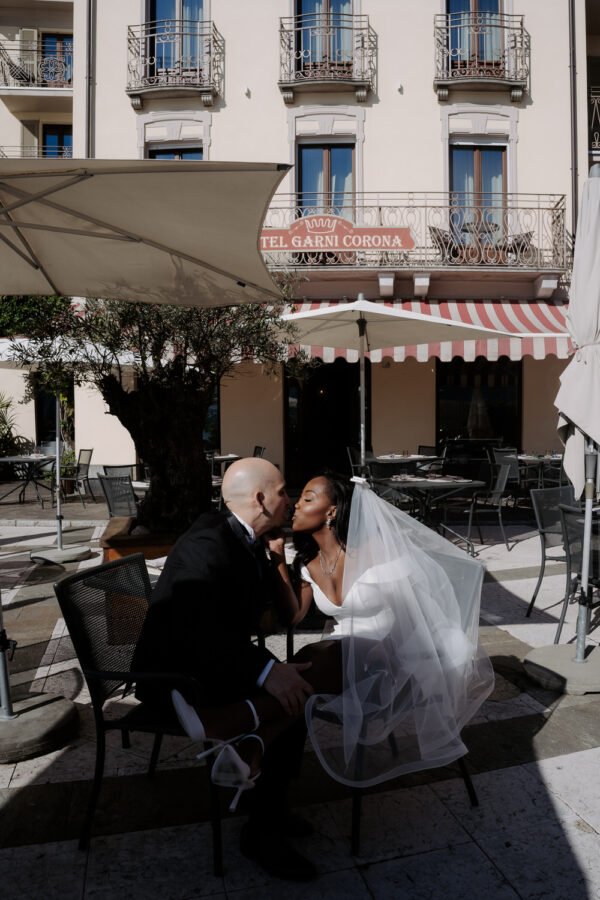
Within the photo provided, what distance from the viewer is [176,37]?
13.7 m

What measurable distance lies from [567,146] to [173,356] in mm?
11255

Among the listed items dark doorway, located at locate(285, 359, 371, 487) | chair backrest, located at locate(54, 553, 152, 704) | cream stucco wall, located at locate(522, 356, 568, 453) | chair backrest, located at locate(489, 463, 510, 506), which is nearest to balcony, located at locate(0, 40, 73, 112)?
dark doorway, located at locate(285, 359, 371, 487)

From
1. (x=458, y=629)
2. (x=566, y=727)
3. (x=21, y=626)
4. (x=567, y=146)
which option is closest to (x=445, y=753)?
(x=458, y=629)

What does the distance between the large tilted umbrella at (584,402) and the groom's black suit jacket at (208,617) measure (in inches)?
90.1

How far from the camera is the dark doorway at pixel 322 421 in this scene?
1409cm

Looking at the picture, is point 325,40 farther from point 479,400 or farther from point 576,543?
point 576,543

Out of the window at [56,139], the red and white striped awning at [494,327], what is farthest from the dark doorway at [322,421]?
the window at [56,139]

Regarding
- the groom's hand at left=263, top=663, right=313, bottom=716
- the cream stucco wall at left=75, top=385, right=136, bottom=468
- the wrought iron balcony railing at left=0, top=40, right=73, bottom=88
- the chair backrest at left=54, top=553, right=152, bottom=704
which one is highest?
the wrought iron balcony railing at left=0, top=40, right=73, bottom=88

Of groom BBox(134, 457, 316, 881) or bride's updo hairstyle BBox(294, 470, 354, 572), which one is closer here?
groom BBox(134, 457, 316, 881)

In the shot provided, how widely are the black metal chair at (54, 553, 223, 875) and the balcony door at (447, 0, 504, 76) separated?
1388cm

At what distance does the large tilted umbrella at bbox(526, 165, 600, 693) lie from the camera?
3.91m

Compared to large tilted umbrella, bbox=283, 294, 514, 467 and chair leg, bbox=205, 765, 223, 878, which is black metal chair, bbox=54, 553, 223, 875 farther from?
large tilted umbrella, bbox=283, 294, 514, 467

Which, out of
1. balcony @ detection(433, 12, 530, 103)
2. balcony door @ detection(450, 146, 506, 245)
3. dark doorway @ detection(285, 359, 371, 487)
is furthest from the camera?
dark doorway @ detection(285, 359, 371, 487)

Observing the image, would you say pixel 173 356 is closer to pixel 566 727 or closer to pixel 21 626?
pixel 21 626
